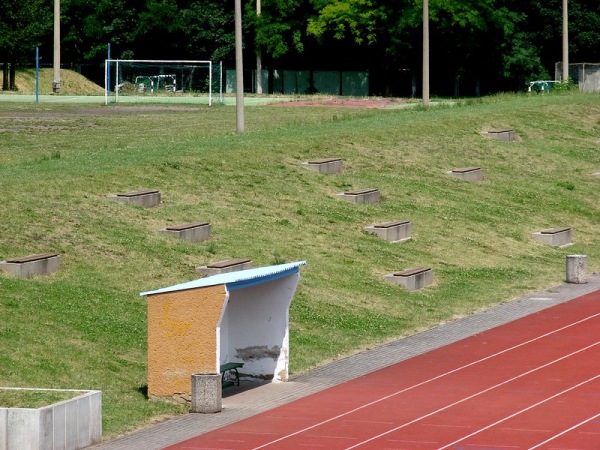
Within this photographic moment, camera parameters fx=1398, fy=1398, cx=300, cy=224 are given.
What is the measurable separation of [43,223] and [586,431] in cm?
1522

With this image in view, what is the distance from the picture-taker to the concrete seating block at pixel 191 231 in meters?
32.5

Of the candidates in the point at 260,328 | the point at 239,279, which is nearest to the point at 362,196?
the point at 260,328

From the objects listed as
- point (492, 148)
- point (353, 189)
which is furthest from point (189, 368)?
point (492, 148)

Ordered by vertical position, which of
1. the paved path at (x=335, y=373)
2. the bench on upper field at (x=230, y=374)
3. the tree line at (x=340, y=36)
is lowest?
the paved path at (x=335, y=373)

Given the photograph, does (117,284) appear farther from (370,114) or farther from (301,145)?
(370,114)

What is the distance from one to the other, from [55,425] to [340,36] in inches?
2587

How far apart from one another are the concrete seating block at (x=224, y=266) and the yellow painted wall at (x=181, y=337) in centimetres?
801

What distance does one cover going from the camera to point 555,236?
4031 cm

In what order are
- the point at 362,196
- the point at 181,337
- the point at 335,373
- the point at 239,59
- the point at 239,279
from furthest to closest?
1. the point at 239,59
2. the point at 362,196
3. the point at 335,373
4. the point at 239,279
5. the point at 181,337

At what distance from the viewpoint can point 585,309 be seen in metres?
30.9

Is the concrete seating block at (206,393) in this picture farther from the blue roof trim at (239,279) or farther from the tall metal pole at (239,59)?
the tall metal pole at (239,59)

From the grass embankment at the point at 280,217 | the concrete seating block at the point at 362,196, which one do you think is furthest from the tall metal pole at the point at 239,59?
the concrete seating block at the point at 362,196

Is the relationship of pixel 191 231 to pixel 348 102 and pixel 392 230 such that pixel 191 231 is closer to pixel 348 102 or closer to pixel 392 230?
pixel 392 230

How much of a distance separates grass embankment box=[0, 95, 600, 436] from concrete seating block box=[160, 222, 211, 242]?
0.38m
